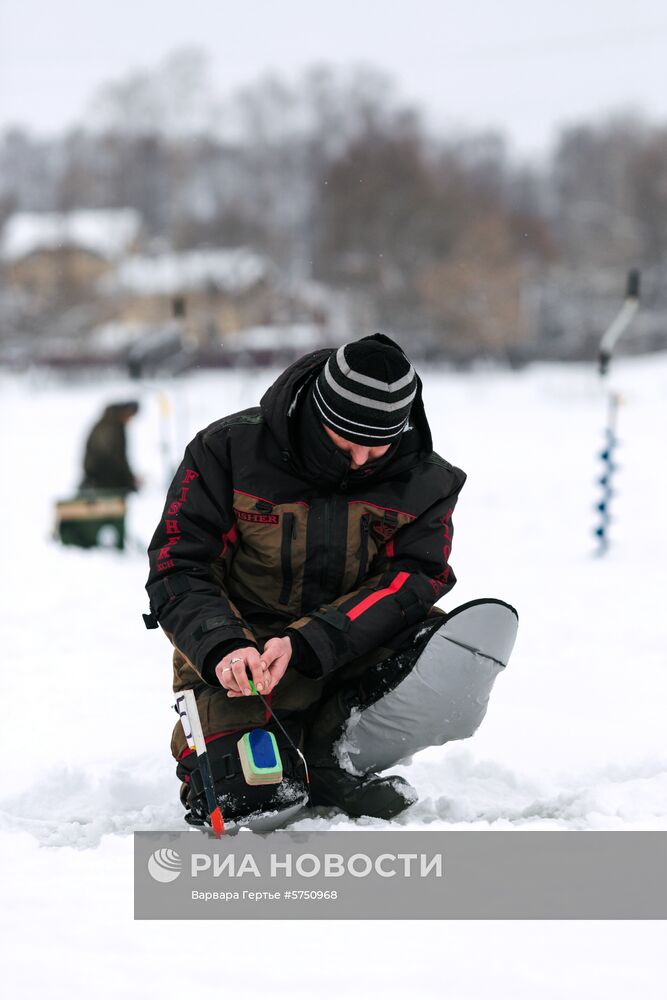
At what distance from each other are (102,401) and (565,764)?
766 inches

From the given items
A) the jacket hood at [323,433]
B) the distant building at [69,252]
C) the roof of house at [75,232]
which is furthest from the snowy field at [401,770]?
the roof of house at [75,232]

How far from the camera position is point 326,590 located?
81.2 inches

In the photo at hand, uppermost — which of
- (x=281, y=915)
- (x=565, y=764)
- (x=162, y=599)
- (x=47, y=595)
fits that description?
(x=162, y=599)

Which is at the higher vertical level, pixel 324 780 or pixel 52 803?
pixel 324 780

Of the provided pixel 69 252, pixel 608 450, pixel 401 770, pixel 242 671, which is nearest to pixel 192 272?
pixel 69 252

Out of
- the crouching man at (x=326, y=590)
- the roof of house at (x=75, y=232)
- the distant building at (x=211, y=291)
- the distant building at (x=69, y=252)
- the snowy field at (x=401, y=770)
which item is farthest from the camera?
the roof of house at (x=75, y=232)

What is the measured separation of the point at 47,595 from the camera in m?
4.34

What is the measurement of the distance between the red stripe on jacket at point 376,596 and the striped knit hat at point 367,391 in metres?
0.28

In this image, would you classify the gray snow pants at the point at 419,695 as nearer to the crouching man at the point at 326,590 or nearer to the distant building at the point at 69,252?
the crouching man at the point at 326,590

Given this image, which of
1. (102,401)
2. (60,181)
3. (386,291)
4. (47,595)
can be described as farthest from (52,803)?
(60,181)

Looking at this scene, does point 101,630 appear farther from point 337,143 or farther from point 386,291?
point 337,143

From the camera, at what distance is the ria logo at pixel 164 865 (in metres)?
1.63

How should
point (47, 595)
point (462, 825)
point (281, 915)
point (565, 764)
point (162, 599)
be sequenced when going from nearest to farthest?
point (281, 915), point (462, 825), point (162, 599), point (565, 764), point (47, 595)

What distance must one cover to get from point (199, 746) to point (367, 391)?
0.72 meters
